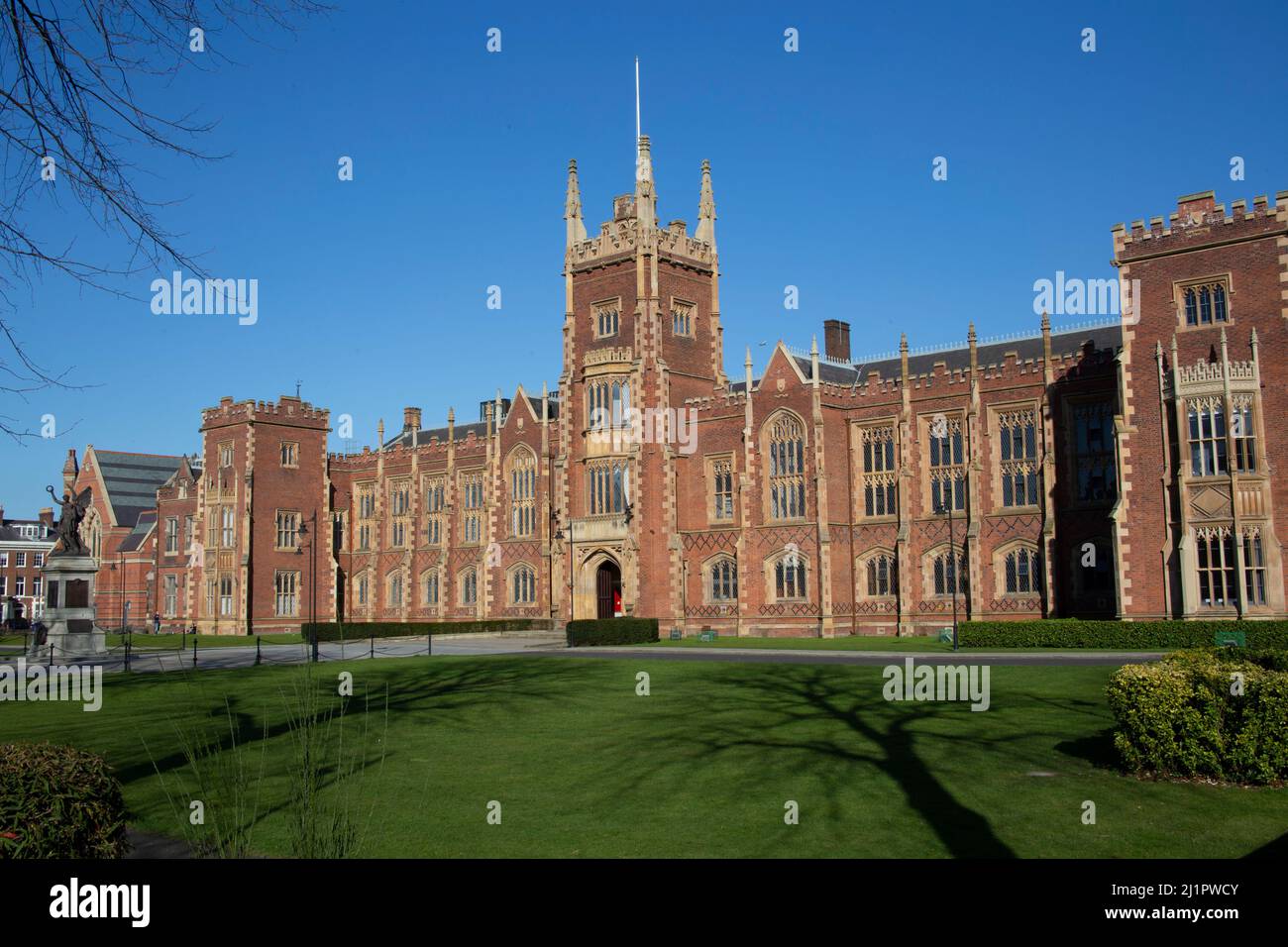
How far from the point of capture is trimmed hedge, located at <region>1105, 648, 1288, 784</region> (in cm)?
1260

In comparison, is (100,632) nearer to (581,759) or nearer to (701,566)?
(701,566)

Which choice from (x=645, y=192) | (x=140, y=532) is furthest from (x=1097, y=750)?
(x=140, y=532)

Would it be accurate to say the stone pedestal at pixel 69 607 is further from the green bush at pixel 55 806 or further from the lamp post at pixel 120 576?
the lamp post at pixel 120 576

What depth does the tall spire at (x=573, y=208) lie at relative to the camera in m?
57.7

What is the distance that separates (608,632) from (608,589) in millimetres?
10369

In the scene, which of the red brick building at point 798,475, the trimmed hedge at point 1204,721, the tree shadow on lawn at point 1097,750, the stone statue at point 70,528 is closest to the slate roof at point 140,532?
the red brick building at point 798,475

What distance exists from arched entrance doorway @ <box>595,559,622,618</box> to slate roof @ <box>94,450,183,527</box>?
4954 centimetres

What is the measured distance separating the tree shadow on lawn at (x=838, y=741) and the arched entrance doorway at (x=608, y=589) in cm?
3122

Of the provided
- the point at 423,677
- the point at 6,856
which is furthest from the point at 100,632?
the point at 6,856

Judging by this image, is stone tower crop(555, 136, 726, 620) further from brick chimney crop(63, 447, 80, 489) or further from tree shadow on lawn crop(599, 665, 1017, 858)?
brick chimney crop(63, 447, 80, 489)

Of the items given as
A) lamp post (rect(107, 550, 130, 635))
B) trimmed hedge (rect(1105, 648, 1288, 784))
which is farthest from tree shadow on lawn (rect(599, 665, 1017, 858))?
lamp post (rect(107, 550, 130, 635))
